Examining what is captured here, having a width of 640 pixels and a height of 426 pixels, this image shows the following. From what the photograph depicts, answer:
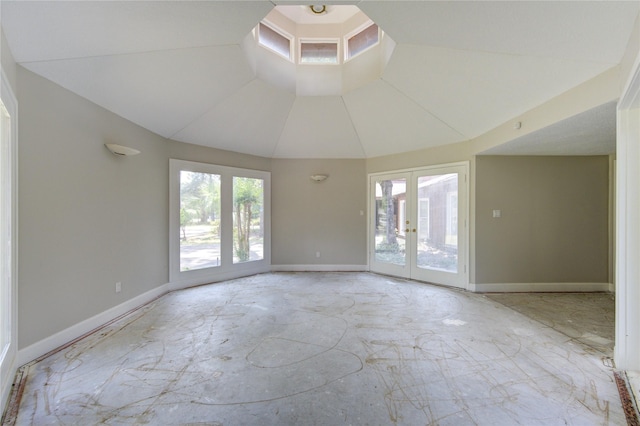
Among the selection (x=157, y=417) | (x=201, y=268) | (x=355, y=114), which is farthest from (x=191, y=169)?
(x=157, y=417)

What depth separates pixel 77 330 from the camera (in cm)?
279

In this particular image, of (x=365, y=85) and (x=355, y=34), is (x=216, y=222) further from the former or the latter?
(x=355, y=34)

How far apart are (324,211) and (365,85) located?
2.66m

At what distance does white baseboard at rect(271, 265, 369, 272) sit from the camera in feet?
18.9

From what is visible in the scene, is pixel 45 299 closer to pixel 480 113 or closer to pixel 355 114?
pixel 355 114

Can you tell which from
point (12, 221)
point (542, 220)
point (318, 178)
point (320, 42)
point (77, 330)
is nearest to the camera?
point (12, 221)

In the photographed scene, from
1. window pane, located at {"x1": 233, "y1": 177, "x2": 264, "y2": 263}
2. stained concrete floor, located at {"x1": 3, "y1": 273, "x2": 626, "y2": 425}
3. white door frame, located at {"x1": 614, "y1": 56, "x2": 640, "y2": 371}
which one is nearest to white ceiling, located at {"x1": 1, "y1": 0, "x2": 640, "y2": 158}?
white door frame, located at {"x1": 614, "y1": 56, "x2": 640, "y2": 371}

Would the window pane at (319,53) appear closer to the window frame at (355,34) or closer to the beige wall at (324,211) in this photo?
the window frame at (355,34)

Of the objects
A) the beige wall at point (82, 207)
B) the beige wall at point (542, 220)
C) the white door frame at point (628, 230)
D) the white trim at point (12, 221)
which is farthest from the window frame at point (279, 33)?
the white door frame at point (628, 230)

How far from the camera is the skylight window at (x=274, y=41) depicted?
3.78m

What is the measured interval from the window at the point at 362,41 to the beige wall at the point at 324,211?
2.17 m

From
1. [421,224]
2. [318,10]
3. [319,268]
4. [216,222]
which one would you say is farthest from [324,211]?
[318,10]

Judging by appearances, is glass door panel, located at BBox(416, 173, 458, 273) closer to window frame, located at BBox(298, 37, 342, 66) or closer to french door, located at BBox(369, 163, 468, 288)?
french door, located at BBox(369, 163, 468, 288)

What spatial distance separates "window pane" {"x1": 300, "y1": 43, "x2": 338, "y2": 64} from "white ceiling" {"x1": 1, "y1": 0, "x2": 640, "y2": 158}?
0.52 metres
